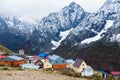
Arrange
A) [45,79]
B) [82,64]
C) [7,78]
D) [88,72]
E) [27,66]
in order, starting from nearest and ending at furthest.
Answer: [7,78] → [45,79] → [27,66] → [88,72] → [82,64]

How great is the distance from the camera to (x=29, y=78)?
49.7 meters

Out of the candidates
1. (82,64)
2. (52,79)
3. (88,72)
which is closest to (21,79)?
(52,79)

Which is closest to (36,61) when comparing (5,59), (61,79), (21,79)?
(5,59)

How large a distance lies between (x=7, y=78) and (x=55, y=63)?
41.1 m

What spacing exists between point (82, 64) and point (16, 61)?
25.0m

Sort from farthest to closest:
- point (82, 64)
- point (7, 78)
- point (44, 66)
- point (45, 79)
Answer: point (82, 64), point (44, 66), point (45, 79), point (7, 78)

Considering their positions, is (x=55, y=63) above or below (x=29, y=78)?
above

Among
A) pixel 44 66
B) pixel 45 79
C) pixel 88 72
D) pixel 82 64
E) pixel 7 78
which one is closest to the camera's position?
pixel 7 78

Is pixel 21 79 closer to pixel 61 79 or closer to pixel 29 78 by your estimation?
pixel 29 78

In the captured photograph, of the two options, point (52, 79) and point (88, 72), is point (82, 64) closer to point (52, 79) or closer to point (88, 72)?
point (88, 72)

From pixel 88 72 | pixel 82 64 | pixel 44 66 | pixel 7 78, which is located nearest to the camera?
pixel 7 78

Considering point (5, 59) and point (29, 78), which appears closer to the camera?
point (29, 78)

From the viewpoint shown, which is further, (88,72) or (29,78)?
(88,72)

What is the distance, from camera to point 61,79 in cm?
5331
